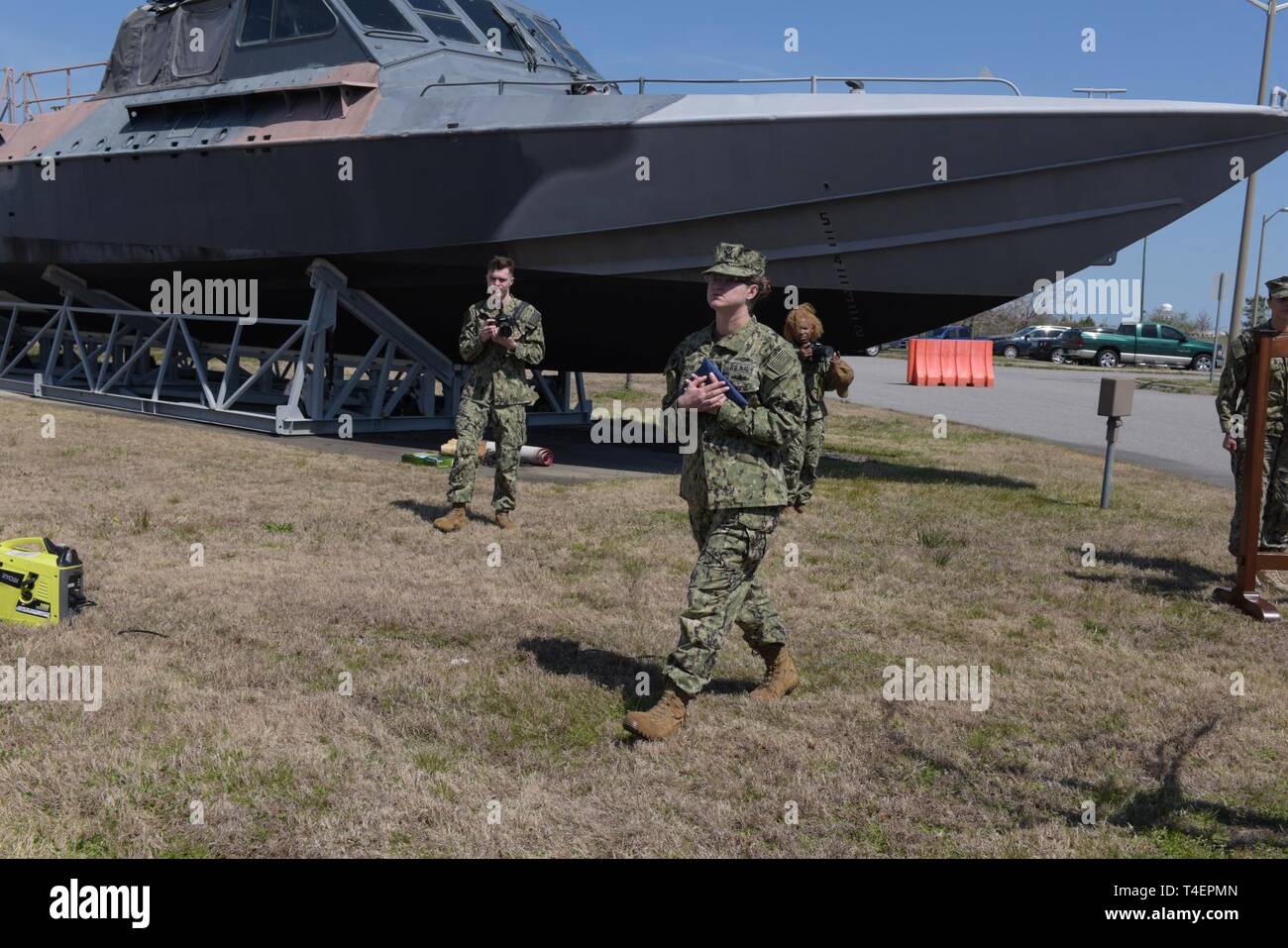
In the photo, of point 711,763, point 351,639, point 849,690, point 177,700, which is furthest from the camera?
point 351,639

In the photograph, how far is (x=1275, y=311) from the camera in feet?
22.9

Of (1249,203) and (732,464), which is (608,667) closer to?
(732,464)

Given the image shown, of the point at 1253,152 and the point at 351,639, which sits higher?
→ the point at 1253,152

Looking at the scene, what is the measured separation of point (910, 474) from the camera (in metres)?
11.9

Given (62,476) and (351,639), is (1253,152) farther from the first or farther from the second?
(62,476)

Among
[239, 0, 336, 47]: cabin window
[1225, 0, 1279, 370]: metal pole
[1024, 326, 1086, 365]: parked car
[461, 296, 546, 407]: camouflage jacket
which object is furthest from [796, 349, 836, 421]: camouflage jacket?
[1024, 326, 1086, 365]: parked car

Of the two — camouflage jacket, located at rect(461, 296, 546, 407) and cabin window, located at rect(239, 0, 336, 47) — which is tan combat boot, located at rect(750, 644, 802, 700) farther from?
cabin window, located at rect(239, 0, 336, 47)

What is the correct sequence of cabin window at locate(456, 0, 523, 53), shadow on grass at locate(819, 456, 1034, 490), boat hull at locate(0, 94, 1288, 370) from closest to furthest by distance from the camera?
1. boat hull at locate(0, 94, 1288, 370)
2. shadow on grass at locate(819, 456, 1034, 490)
3. cabin window at locate(456, 0, 523, 53)

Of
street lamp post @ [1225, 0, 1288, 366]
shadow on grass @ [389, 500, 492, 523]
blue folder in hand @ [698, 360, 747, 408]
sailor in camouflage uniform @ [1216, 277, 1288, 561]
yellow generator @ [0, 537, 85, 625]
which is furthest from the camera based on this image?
street lamp post @ [1225, 0, 1288, 366]

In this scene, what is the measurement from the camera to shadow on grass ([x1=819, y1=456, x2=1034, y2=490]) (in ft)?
37.3

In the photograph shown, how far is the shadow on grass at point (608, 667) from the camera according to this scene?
16.8ft

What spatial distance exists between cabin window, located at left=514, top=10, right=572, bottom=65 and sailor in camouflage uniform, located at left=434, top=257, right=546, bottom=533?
503cm
